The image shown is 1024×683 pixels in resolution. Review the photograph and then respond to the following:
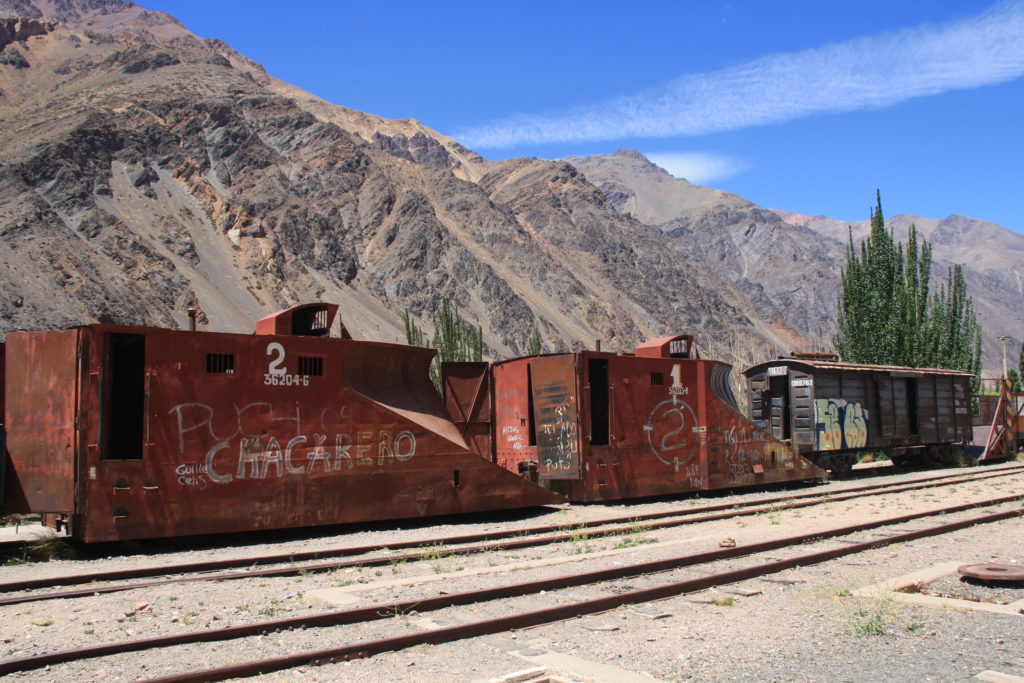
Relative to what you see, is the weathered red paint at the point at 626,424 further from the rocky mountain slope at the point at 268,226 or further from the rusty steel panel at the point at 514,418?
the rocky mountain slope at the point at 268,226

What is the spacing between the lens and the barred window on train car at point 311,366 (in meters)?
11.1

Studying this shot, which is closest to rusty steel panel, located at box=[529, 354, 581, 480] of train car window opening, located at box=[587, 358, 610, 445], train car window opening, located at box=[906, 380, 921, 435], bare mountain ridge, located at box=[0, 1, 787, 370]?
train car window opening, located at box=[587, 358, 610, 445]

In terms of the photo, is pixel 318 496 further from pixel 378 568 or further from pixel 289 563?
pixel 378 568

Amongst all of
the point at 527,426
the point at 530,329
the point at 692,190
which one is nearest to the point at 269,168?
the point at 530,329

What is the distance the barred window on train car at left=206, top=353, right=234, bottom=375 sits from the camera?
10.4 metres

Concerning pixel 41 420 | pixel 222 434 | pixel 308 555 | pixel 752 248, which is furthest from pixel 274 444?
pixel 752 248

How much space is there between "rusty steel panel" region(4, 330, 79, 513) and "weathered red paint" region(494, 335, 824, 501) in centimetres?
783

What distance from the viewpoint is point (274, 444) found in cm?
1072

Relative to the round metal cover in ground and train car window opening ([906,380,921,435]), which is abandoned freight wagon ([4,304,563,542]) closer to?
the round metal cover in ground

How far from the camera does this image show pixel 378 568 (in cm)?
893

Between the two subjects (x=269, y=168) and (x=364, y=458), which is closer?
(x=364, y=458)

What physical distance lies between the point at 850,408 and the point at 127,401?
56.1ft

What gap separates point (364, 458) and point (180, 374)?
2.72 metres

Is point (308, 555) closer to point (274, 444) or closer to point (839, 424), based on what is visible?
point (274, 444)
